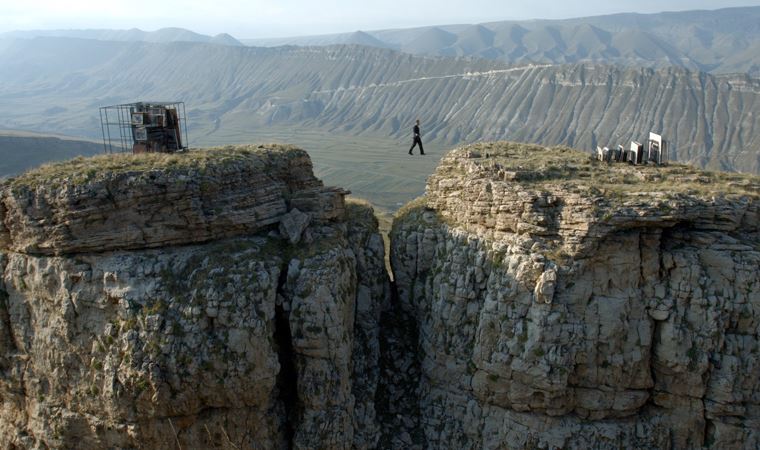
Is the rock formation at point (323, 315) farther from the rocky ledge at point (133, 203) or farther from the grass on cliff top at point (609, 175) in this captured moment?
the grass on cliff top at point (609, 175)

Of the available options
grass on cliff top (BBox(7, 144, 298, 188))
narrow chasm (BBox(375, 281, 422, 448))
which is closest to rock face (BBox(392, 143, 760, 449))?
narrow chasm (BBox(375, 281, 422, 448))

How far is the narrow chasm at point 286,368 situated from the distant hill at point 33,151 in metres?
105

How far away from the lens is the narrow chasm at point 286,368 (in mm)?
25406

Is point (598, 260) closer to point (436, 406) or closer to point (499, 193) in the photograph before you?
Answer: point (499, 193)

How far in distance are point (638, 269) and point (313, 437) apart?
1464 centimetres

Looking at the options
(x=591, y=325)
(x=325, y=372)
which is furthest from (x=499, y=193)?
(x=325, y=372)

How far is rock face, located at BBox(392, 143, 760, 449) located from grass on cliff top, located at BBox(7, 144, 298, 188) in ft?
37.2

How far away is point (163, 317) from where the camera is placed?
911 inches

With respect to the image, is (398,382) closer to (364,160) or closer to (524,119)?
(364,160)

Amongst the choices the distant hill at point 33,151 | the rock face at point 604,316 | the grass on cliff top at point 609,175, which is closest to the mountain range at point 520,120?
the distant hill at point 33,151

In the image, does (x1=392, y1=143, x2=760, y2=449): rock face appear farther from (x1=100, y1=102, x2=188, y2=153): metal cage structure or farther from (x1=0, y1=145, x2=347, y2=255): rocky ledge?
(x1=100, y1=102, x2=188, y2=153): metal cage structure

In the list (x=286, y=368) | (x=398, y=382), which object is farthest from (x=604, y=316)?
(x=286, y=368)

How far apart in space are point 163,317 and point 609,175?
1969cm

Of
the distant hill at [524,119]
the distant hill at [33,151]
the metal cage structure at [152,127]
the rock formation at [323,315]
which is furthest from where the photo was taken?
the distant hill at [524,119]
